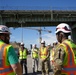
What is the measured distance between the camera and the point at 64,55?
487 cm

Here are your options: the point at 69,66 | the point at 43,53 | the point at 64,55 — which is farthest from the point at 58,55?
the point at 43,53

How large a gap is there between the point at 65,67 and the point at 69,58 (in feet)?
0.47

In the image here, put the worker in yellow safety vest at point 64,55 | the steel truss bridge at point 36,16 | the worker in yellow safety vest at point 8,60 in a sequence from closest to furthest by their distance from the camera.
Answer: the worker in yellow safety vest at point 64,55 → the worker in yellow safety vest at point 8,60 → the steel truss bridge at point 36,16

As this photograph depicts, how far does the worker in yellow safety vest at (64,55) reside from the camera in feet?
15.9

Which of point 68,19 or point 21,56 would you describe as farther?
point 68,19

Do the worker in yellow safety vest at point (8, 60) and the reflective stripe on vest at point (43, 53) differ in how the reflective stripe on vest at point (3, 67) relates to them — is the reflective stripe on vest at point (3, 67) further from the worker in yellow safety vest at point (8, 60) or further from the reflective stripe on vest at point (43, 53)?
the reflective stripe on vest at point (43, 53)

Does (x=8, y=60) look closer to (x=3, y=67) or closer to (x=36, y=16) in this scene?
(x=3, y=67)

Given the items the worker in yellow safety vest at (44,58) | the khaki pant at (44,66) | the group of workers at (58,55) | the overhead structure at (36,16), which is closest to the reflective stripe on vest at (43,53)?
the worker in yellow safety vest at (44,58)

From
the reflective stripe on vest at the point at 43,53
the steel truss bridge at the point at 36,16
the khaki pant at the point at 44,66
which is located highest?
the steel truss bridge at the point at 36,16

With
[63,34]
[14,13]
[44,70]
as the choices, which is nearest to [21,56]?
[44,70]

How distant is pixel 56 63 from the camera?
4.85 meters

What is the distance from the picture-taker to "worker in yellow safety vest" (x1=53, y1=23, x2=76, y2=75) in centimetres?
484

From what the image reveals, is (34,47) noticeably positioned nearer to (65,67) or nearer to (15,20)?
(65,67)

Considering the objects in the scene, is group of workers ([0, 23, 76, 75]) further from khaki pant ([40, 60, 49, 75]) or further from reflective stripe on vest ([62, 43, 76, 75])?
khaki pant ([40, 60, 49, 75])
